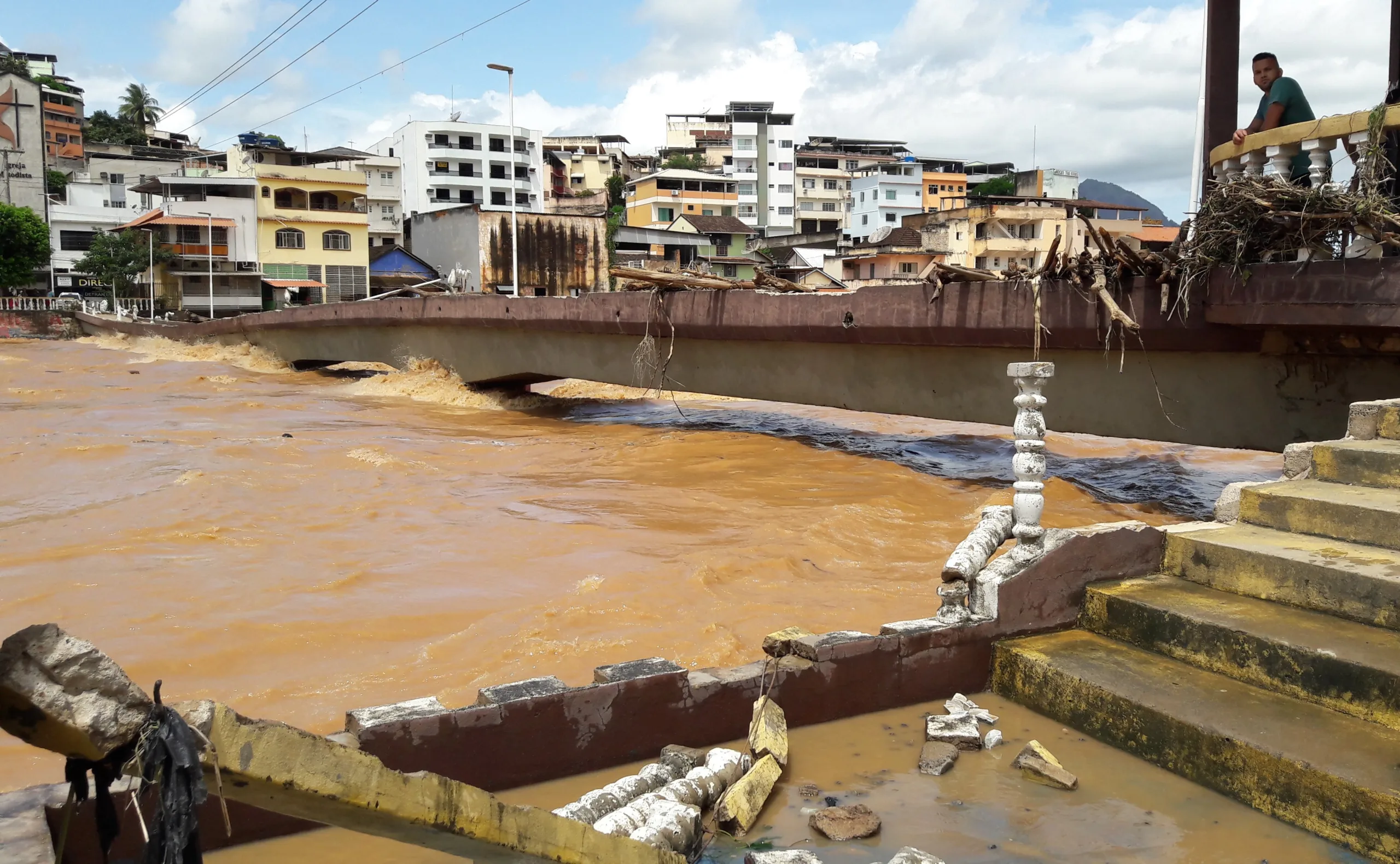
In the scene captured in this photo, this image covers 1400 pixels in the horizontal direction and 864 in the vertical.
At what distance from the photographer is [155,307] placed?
148 feet

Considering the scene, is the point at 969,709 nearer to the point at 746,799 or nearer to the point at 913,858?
the point at 746,799

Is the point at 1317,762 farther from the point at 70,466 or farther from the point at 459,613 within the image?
the point at 70,466

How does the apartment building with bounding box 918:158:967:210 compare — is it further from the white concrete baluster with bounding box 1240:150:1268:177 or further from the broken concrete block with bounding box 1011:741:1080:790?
the broken concrete block with bounding box 1011:741:1080:790

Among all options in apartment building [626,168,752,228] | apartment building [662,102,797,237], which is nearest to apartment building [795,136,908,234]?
apartment building [662,102,797,237]

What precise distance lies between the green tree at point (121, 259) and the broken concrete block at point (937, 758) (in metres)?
47.4

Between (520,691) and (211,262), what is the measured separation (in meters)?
45.0

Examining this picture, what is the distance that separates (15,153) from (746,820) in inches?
2440

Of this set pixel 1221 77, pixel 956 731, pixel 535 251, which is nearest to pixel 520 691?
pixel 956 731

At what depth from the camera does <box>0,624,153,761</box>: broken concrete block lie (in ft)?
5.96

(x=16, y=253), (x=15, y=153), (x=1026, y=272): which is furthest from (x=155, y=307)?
(x=1026, y=272)

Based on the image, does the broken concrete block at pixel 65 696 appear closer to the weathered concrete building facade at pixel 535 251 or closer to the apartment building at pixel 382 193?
the weathered concrete building facade at pixel 535 251

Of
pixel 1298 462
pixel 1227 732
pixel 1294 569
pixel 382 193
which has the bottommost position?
pixel 1227 732

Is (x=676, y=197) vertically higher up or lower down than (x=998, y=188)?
lower down

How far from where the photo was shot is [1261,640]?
13.1ft
